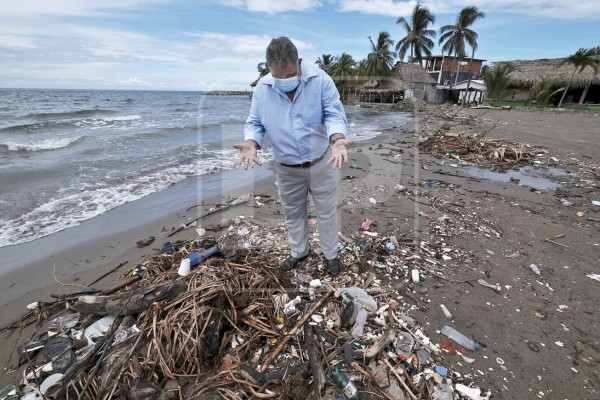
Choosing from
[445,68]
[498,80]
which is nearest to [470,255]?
[498,80]

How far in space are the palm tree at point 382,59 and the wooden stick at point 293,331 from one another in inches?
1778

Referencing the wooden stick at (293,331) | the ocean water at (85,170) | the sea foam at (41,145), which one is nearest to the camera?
the wooden stick at (293,331)

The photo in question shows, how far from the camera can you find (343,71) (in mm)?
46250

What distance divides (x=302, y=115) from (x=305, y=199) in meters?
0.93

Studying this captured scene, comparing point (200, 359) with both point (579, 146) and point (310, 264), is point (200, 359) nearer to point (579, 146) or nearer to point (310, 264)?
point (310, 264)

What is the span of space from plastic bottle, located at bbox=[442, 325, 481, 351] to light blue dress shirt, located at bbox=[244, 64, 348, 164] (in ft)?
6.29

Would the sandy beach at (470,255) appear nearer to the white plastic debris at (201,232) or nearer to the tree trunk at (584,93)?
the white plastic debris at (201,232)

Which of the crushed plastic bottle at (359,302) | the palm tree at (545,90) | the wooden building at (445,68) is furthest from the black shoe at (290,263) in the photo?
the wooden building at (445,68)

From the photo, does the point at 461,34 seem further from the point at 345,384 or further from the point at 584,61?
the point at 345,384

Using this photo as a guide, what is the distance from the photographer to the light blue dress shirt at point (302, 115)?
2.35 meters

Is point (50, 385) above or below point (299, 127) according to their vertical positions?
below

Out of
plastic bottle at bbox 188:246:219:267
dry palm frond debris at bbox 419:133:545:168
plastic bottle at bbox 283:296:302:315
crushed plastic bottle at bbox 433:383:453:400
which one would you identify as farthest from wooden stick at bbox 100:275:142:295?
dry palm frond debris at bbox 419:133:545:168

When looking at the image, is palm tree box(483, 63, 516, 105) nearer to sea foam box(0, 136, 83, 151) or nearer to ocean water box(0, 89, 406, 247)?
ocean water box(0, 89, 406, 247)

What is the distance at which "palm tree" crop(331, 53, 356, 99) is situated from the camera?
45.6 meters
